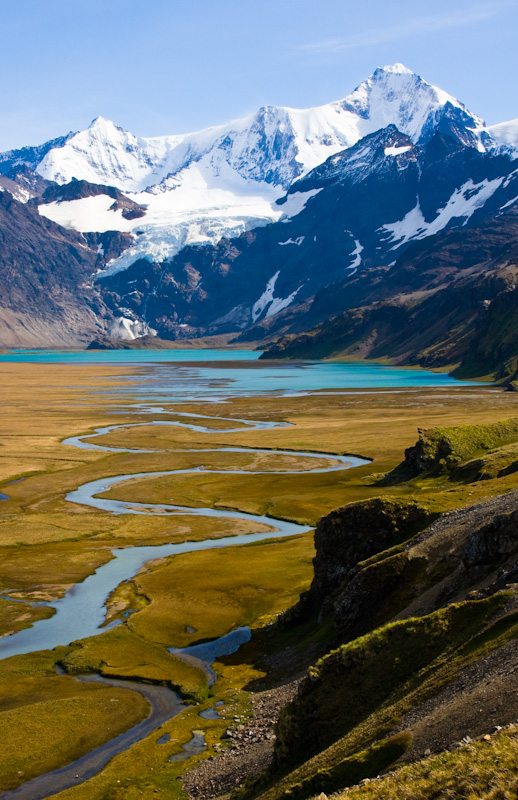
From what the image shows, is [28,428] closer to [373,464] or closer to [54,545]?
[373,464]

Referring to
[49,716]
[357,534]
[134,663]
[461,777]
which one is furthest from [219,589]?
[461,777]

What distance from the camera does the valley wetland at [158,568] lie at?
3575 centimetres

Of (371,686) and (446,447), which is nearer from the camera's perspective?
(371,686)

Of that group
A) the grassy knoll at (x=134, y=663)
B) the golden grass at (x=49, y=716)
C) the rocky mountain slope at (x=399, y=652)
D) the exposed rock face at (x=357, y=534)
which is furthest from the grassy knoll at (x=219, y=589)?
the golden grass at (x=49, y=716)

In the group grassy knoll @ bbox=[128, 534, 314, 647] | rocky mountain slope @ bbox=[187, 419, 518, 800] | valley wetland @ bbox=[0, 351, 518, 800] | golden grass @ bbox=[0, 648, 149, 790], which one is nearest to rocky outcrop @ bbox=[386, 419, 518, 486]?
valley wetland @ bbox=[0, 351, 518, 800]

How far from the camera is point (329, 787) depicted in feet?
74.2

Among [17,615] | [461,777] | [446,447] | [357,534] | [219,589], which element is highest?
[461,777]

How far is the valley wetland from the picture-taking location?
3575cm

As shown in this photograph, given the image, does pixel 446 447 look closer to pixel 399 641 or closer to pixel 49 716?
pixel 49 716

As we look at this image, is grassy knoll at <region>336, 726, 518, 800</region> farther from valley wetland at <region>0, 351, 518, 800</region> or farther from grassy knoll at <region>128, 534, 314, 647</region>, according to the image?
grassy knoll at <region>128, 534, 314, 647</region>

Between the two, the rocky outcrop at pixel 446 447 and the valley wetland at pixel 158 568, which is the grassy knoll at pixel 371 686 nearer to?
the valley wetland at pixel 158 568

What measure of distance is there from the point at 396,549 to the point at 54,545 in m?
42.2

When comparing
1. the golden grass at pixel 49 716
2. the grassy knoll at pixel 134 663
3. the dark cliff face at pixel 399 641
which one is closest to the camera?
the dark cliff face at pixel 399 641

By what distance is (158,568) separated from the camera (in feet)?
215
